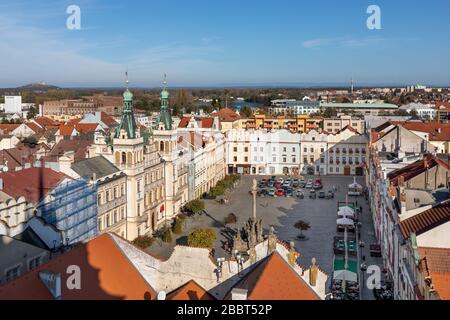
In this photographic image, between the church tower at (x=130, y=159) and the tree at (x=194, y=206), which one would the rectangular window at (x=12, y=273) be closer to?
the church tower at (x=130, y=159)

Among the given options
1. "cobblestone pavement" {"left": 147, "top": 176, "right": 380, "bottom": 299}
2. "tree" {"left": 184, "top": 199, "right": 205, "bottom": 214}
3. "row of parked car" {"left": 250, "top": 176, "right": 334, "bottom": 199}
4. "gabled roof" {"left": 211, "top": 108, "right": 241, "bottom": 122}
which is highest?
"gabled roof" {"left": 211, "top": 108, "right": 241, "bottom": 122}

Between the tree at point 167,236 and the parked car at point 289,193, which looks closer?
the tree at point 167,236

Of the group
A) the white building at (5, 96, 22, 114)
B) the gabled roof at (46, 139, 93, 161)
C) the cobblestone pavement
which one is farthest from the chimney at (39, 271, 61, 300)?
the white building at (5, 96, 22, 114)

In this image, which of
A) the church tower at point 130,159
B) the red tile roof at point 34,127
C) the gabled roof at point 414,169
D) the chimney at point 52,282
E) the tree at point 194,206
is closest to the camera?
the chimney at point 52,282

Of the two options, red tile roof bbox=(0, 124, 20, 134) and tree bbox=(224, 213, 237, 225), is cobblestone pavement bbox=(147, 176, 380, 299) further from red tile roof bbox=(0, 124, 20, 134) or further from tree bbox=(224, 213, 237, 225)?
red tile roof bbox=(0, 124, 20, 134)

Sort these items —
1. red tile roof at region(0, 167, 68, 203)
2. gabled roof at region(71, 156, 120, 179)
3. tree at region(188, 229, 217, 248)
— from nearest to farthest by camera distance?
red tile roof at region(0, 167, 68, 203) < tree at region(188, 229, 217, 248) < gabled roof at region(71, 156, 120, 179)

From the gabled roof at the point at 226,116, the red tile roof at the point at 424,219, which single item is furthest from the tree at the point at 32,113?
the red tile roof at the point at 424,219
